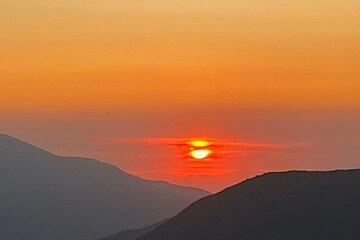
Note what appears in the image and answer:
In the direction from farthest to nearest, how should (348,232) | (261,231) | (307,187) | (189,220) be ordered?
1. (189,220)
2. (307,187)
3. (261,231)
4. (348,232)

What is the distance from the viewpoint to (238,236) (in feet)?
301

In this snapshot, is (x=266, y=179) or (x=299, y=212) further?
(x=266, y=179)

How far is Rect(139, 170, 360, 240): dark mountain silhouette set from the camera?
86.9 meters

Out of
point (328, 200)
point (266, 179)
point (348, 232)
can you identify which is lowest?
point (348, 232)

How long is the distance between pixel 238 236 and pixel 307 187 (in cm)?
1070

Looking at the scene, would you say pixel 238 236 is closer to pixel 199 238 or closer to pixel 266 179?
pixel 199 238

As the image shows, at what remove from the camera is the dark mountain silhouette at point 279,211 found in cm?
8688

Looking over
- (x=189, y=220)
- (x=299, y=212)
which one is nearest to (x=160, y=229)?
(x=189, y=220)

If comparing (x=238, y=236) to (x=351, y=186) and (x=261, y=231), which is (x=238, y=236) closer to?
(x=261, y=231)

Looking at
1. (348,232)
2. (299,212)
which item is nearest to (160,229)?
(299,212)

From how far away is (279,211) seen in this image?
9319 cm

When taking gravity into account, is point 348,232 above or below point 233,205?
below

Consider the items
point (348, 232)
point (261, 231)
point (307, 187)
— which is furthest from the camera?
point (307, 187)

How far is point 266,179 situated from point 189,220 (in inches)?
428
